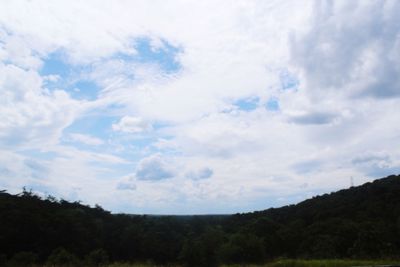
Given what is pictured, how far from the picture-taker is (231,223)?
65.4 m

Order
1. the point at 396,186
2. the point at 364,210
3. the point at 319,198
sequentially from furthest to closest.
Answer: the point at 319,198
the point at 396,186
the point at 364,210

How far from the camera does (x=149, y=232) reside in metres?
63.4

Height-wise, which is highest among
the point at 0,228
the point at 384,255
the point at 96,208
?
the point at 96,208

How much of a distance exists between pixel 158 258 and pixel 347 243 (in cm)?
3079

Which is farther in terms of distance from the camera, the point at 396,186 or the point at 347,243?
the point at 396,186

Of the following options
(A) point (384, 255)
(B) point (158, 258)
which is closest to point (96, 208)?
(B) point (158, 258)

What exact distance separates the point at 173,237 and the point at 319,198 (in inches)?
855

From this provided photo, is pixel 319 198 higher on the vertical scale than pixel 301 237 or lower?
higher

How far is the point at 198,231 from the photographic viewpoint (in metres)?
66.6

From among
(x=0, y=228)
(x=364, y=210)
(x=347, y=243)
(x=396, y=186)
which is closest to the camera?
(x=347, y=243)

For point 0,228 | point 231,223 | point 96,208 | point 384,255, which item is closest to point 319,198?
point 231,223

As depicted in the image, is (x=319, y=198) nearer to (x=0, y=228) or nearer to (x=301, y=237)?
(x=301, y=237)

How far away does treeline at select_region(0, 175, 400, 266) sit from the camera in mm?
35878

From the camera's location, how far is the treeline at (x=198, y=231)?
35.9 m
